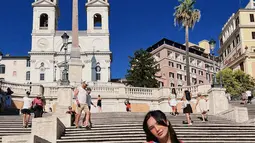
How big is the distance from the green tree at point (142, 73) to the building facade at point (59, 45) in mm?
22844

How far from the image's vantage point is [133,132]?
14.5m

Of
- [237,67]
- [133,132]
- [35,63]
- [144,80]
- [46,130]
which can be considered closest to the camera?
[46,130]

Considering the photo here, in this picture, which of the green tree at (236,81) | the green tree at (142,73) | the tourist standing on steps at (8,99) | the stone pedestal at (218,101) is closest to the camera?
the stone pedestal at (218,101)

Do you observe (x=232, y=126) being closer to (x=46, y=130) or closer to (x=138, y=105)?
(x=46, y=130)

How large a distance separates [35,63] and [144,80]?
33.2 meters

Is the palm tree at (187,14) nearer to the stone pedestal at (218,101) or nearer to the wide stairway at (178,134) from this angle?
the stone pedestal at (218,101)

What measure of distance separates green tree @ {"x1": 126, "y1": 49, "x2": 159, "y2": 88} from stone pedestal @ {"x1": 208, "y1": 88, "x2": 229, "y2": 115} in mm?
31750

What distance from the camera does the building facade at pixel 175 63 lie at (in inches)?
3691

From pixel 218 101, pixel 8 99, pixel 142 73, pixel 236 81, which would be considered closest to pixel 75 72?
pixel 8 99

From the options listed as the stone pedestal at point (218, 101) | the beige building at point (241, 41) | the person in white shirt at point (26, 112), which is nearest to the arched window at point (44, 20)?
the beige building at point (241, 41)

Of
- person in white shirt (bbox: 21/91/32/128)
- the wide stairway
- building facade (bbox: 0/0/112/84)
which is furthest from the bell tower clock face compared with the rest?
the wide stairway

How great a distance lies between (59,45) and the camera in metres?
85.2

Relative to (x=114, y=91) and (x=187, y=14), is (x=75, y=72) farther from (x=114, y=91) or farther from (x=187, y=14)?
(x=187, y=14)

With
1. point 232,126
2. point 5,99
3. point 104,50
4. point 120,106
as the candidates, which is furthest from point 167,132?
point 104,50
